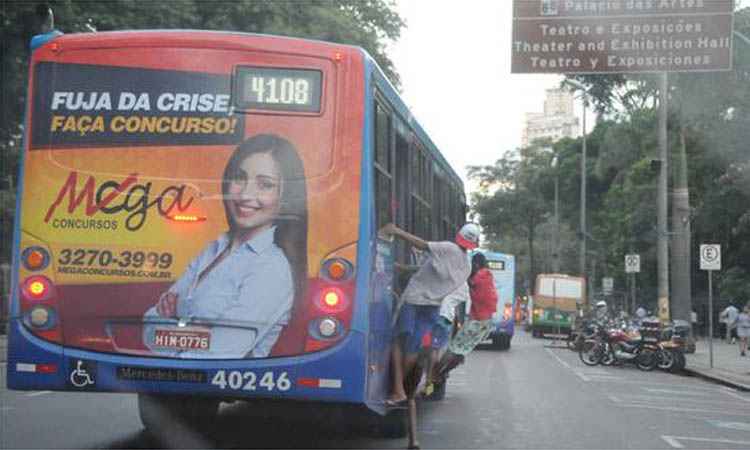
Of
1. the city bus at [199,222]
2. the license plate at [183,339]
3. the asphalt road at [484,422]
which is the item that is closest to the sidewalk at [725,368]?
the asphalt road at [484,422]

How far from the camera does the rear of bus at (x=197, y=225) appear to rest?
7.73 metres

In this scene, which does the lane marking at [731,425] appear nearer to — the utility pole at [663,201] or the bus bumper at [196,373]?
the bus bumper at [196,373]

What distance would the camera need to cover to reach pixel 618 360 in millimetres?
24734

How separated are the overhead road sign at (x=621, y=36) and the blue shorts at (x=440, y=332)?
1115 centimetres

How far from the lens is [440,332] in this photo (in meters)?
9.45

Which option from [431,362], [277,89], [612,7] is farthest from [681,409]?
[277,89]

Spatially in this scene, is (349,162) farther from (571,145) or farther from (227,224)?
(571,145)

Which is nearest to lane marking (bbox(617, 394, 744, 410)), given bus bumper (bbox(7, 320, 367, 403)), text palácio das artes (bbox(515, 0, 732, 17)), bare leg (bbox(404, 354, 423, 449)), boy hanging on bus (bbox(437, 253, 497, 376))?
boy hanging on bus (bbox(437, 253, 497, 376))

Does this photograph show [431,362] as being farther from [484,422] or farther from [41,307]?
[41,307]

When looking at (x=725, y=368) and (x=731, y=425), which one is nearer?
(x=731, y=425)

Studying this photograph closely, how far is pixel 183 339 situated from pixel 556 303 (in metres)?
37.6

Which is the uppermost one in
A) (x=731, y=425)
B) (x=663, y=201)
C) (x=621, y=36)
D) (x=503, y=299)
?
(x=621, y=36)

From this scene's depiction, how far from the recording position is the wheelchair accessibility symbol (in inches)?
309

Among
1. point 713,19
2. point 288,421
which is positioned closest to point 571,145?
point 713,19
